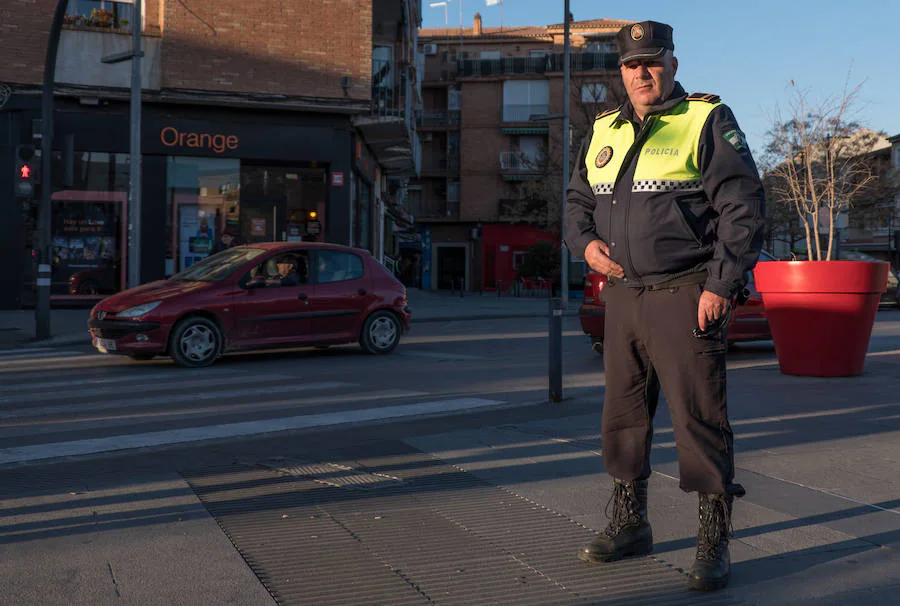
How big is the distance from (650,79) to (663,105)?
111mm

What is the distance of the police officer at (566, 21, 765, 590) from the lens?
3684 millimetres

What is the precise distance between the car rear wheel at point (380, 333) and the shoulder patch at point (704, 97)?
32.1 feet

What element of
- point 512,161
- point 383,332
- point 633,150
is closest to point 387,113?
point 383,332

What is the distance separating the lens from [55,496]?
507 cm

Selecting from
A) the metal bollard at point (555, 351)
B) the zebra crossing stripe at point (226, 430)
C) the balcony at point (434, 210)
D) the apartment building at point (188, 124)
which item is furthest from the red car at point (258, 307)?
the balcony at point (434, 210)

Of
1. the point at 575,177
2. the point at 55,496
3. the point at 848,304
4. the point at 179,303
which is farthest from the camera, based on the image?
the point at 179,303

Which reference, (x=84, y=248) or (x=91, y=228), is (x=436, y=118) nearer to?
(x=91, y=228)

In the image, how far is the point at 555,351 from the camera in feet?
27.8

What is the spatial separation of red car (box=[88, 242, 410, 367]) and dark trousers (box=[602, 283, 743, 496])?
336 inches

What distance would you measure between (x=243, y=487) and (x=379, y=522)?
100cm

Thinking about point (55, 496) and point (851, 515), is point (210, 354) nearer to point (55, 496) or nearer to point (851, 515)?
point (55, 496)

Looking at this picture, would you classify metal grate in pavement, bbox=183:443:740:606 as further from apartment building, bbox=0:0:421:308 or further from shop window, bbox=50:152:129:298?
apartment building, bbox=0:0:421:308

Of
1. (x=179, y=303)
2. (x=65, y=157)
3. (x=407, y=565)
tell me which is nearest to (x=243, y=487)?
(x=407, y=565)

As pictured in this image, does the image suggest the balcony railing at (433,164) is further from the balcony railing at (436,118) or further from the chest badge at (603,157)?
the chest badge at (603,157)
